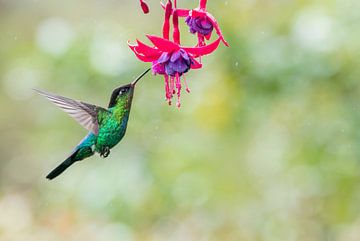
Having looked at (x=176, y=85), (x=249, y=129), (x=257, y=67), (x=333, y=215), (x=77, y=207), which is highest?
(x=176, y=85)

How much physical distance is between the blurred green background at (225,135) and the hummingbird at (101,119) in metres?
1.47

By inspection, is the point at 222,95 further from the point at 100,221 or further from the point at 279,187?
the point at 100,221

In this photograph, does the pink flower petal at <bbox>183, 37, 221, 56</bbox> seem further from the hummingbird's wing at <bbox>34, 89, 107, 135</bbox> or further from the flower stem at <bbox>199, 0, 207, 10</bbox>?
the hummingbird's wing at <bbox>34, 89, 107, 135</bbox>

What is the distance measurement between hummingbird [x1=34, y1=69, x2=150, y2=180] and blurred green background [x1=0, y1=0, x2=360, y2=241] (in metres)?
1.47

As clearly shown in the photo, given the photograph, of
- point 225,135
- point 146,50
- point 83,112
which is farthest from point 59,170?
point 225,135

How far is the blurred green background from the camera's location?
117 inches

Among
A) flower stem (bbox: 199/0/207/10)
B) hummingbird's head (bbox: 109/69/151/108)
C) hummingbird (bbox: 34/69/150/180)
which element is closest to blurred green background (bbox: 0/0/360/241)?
hummingbird (bbox: 34/69/150/180)

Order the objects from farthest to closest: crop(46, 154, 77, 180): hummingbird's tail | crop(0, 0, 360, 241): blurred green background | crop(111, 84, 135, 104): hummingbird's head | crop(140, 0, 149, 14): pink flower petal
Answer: crop(0, 0, 360, 241): blurred green background < crop(46, 154, 77, 180): hummingbird's tail < crop(111, 84, 135, 104): hummingbird's head < crop(140, 0, 149, 14): pink flower petal

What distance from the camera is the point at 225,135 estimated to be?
3.27 meters

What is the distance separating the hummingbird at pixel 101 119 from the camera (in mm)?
1315

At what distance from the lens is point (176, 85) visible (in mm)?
1138

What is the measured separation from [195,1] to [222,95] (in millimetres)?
468

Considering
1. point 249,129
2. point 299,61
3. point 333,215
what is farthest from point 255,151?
point 299,61

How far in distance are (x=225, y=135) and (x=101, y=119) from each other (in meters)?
1.86
